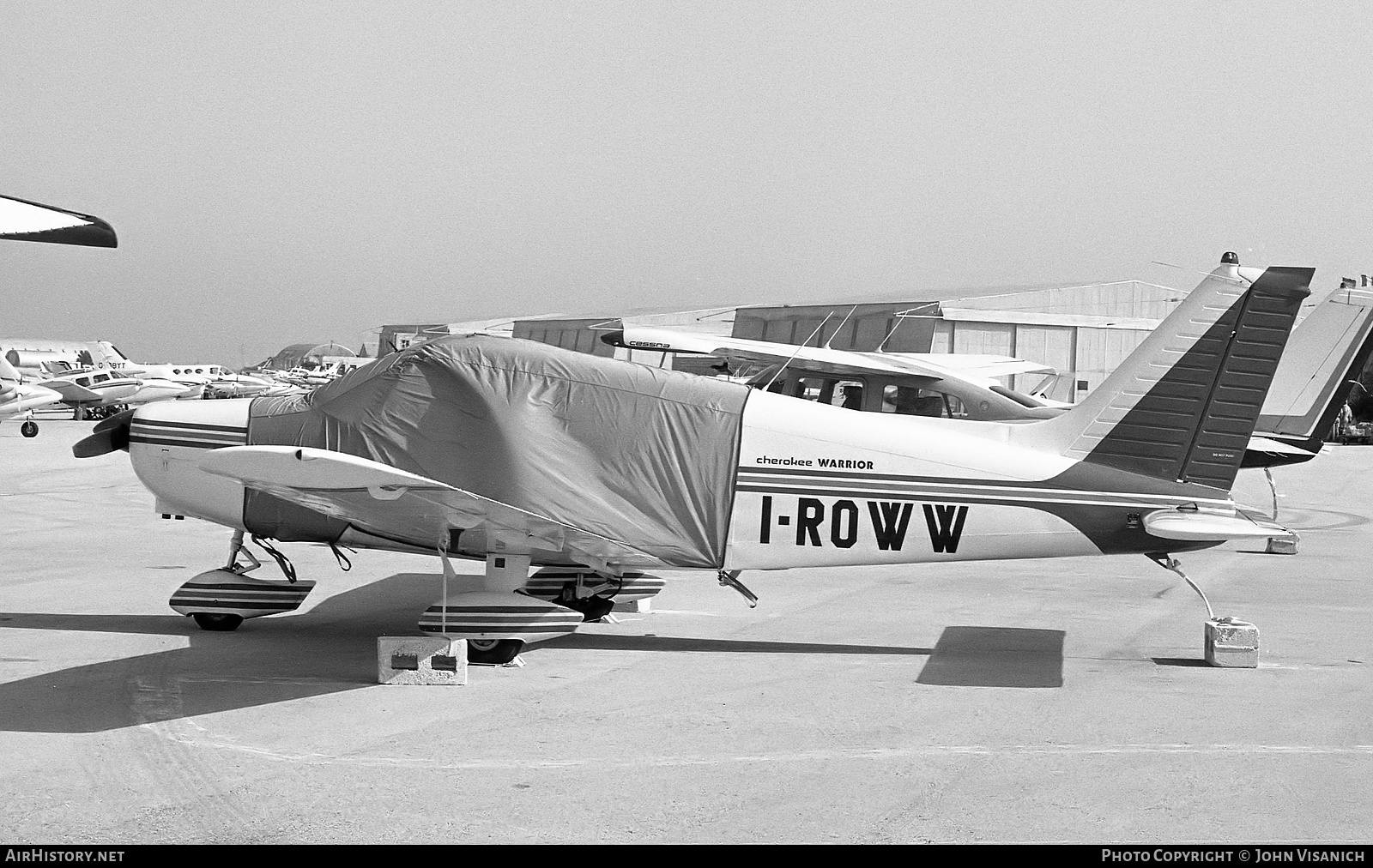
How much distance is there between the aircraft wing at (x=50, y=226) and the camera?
3990mm

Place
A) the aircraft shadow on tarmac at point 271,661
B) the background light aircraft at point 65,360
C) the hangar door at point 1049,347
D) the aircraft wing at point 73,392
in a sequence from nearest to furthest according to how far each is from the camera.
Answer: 1. the aircraft shadow on tarmac at point 271,661
2. the hangar door at point 1049,347
3. the aircraft wing at point 73,392
4. the background light aircraft at point 65,360

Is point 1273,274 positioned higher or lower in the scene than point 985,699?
higher

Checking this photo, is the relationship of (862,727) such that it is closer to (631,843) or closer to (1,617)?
(631,843)

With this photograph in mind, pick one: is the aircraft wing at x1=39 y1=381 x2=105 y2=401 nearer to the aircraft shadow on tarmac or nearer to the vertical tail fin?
the aircraft shadow on tarmac

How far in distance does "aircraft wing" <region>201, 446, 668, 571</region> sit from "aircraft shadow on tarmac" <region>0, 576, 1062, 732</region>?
0.94m

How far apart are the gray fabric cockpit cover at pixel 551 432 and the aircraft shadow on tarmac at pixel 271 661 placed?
956 mm

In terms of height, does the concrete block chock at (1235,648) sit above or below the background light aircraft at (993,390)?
below

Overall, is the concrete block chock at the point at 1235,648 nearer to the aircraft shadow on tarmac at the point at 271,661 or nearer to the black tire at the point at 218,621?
the aircraft shadow on tarmac at the point at 271,661

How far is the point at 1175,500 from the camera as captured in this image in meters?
8.05

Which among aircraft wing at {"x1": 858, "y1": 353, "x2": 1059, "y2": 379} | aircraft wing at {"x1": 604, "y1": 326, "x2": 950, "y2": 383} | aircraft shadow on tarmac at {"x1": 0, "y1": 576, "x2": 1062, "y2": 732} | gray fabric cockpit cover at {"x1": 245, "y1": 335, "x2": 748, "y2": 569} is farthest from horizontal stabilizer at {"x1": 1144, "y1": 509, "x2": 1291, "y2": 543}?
aircraft wing at {"x1": 858, "y1": 353, "x2": 1059, "y2": 379}

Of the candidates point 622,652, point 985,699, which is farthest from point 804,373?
point 985,699

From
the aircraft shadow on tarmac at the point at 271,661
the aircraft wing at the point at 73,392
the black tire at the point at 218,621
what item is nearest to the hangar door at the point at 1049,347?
the aircraft wing at the point at 73,392

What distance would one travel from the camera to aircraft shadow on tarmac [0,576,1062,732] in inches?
266

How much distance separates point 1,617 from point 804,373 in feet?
33.8
